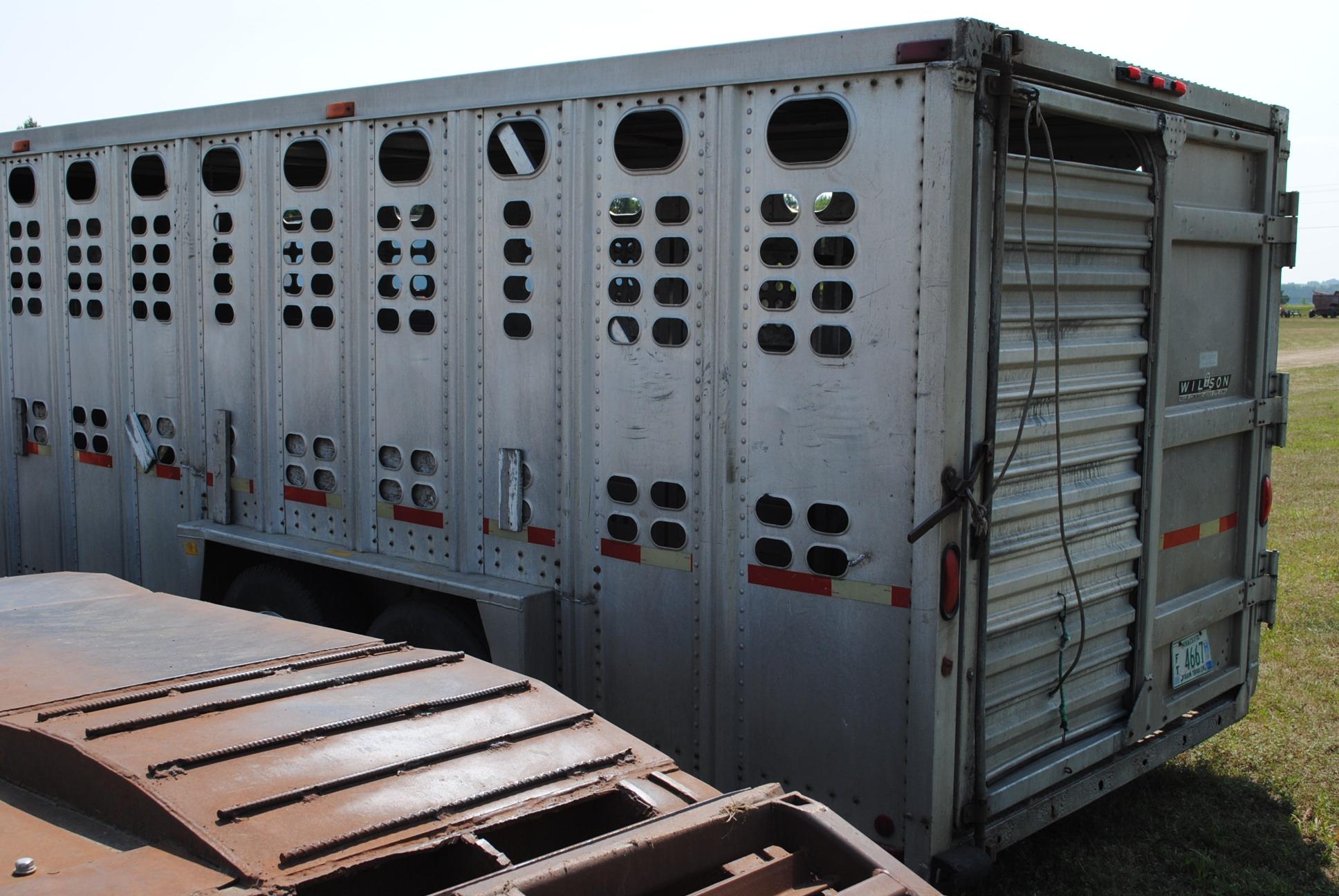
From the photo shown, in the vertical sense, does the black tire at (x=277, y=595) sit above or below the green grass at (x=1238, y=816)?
above

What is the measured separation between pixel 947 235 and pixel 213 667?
8.03 ft

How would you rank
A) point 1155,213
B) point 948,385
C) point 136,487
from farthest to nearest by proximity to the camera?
point 136,487 < point 1155,213 < point 948,385

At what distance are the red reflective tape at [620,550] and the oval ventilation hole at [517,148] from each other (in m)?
1.48

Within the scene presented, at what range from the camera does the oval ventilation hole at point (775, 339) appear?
4.30 m

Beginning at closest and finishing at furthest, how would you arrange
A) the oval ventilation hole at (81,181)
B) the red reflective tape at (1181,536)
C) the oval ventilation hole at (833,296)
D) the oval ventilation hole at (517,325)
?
the oval ventilation hole at (833,296)
the oval ventilation hole at (517,325)
the red reflective tape at (1181,536)
the oval ventilation hole at (81,181)

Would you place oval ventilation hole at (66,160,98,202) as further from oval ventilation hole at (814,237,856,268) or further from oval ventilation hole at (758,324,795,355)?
oval ventilation hole at (814,237,856,268)

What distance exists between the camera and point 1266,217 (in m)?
5.62

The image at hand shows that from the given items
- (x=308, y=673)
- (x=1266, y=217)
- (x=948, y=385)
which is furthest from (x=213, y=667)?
(x=1266, y=217)

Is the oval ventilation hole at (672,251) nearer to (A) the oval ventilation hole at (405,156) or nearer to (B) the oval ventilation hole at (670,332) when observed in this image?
(B) the oval ventilation hole at (670,332)

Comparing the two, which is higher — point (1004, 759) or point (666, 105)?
point (666, 105)

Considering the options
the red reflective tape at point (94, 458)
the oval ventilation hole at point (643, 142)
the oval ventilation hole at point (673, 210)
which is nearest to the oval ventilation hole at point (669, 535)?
the oval ventilation hole at point (673, 210)

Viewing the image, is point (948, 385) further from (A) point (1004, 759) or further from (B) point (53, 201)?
(B) point (53, 201)

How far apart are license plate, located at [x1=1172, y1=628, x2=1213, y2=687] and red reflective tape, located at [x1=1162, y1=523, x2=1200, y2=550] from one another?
0.41 meters

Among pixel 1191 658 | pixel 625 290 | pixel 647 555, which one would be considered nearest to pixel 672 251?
pixel 625 290
